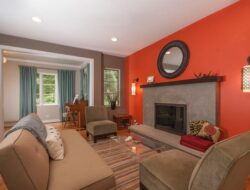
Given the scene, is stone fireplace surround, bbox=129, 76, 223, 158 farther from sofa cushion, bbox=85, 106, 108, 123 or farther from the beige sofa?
the beige sofa

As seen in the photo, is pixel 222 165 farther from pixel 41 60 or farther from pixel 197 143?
pixel 41 60

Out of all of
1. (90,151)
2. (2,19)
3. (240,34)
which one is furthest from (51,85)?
(240,34)

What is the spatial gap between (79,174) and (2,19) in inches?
126

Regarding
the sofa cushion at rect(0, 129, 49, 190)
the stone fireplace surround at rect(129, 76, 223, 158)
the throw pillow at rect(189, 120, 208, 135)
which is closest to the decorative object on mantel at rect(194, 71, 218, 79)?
the stone fireplace surround at rect(129, 76, 223, 158)

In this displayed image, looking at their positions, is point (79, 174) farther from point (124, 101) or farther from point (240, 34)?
point (124, 101)

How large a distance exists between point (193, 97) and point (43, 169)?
2.61 m

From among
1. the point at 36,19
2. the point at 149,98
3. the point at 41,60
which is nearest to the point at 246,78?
the point at 149,98

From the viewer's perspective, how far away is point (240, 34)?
2.13 metres

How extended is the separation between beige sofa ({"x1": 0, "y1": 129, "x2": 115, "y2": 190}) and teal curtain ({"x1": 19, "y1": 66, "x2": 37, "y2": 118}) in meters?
4.82

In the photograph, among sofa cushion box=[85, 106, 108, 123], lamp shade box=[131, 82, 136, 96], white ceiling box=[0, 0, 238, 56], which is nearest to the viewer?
white ceiling box=[0, 0, 238, 56]

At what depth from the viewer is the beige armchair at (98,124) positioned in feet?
10.9

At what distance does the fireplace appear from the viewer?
2910 mm

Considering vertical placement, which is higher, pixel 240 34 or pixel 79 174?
pixel 240 34

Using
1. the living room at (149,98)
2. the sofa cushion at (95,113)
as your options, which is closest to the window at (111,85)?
the living room at (149,98)
